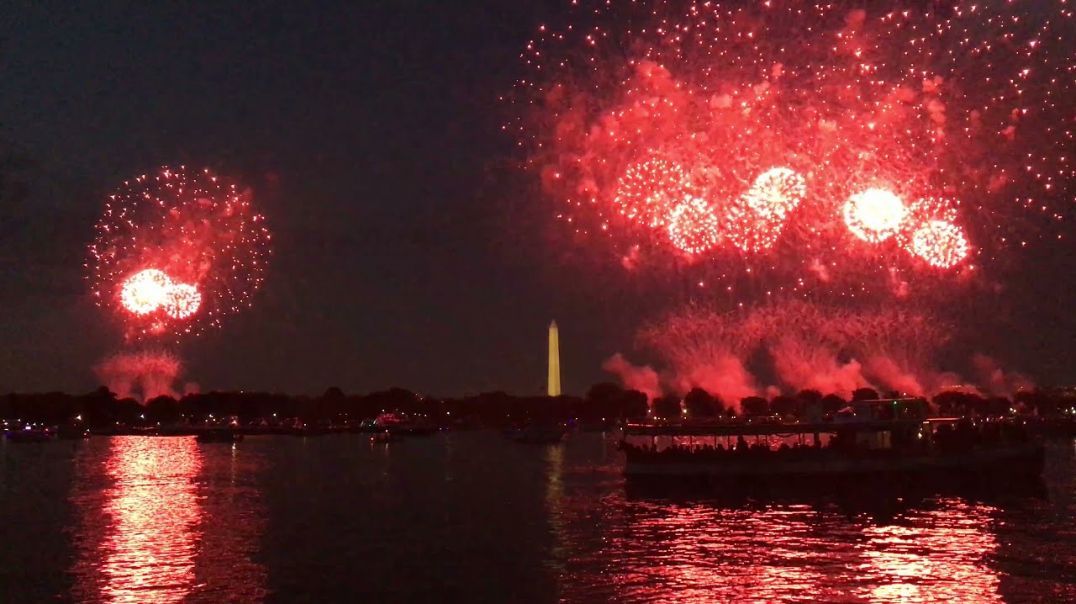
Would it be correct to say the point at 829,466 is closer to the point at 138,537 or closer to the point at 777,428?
the point at 777,428

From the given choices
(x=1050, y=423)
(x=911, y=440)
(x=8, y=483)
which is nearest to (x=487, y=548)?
(x=911, y=440)

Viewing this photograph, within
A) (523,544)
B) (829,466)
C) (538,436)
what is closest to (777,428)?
(829,466)

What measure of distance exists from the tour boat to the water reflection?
97.6ft

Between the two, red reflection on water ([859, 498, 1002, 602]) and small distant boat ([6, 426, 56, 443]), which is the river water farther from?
small distant boat ([6, 426, 56, 443])

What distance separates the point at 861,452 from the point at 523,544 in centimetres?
3357

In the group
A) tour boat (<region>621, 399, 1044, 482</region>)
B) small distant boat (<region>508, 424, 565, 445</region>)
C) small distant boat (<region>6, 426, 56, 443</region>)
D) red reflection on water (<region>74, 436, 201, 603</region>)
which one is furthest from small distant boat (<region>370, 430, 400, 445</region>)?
tour boat (<region>621, 399, 1044, 482</region>)

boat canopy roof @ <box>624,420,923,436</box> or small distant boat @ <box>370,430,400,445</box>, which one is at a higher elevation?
boat canopy roof @ <box>624,420,923,436</box>

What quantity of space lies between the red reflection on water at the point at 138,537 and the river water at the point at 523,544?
164 mm

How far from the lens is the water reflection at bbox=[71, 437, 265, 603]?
116 feet

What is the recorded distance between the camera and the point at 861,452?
230 feet

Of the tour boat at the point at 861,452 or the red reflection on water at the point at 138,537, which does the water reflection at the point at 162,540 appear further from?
the tour boat at the point at 861,452

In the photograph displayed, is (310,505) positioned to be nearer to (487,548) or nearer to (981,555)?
(487,548)

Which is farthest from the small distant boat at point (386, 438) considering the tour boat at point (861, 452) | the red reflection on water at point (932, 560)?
the red reflection on water at point (932, 560)

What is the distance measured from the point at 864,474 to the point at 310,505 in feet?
119
